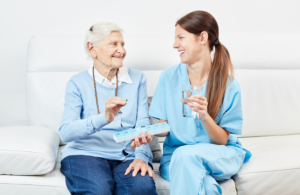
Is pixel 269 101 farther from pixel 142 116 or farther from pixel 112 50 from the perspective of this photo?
pixel 112 50

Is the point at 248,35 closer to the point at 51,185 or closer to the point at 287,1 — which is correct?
the point at 287,1

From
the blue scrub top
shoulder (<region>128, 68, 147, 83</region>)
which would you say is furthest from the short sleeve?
shoulder (<region>128, 68, 147, 83</region>)

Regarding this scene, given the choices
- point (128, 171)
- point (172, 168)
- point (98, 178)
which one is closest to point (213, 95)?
point (172, 168)

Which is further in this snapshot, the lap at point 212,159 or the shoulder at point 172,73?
the shoulder at point 172,73

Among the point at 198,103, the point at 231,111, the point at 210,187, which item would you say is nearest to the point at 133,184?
the point at 210,187

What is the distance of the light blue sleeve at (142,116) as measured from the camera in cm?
141

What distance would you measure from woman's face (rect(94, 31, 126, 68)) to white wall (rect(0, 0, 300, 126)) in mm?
728

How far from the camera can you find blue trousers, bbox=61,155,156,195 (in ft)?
3.98

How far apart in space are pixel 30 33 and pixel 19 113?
598 mm

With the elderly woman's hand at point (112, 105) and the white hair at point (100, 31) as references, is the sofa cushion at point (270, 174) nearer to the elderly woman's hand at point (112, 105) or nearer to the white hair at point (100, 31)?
the elderly woman's hand at point (112, 105)

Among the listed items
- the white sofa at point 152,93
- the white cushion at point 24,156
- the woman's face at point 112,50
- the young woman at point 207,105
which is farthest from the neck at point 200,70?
the white cushion at point 24,156

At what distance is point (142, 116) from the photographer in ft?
4.98

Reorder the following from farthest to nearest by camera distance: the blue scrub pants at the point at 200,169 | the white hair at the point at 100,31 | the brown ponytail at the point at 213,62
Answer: the white hair at the point at 100,31 → the brown ponytail at the point at 213,62 → the blue scrub pants at the point at 200,169

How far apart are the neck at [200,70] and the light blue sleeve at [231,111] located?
137mm
